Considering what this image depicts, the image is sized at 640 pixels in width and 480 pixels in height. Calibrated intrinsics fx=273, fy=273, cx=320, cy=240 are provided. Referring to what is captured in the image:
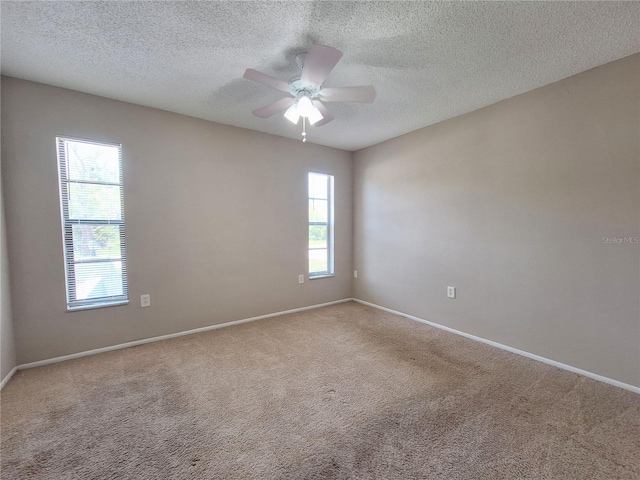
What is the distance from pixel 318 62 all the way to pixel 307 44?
35 centimetres

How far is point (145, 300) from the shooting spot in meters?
2.84

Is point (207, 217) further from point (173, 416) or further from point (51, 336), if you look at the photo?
point (173, 416)

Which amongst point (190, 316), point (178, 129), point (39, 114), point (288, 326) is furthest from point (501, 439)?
point (39, 114)

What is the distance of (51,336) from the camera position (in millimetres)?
2439

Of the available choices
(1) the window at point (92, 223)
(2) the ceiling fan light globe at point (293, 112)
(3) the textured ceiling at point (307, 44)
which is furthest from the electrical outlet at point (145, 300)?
(2) the ceiling fan light globe at point (293, 112)

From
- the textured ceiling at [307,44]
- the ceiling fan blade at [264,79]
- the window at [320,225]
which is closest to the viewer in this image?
the textured ceiling at [307,44]

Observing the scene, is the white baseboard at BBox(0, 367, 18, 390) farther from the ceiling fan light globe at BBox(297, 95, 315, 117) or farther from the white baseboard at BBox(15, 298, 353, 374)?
the ceiling fan light globe at BBox(297, 95, 315, 117)

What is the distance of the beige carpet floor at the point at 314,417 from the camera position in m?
1.39

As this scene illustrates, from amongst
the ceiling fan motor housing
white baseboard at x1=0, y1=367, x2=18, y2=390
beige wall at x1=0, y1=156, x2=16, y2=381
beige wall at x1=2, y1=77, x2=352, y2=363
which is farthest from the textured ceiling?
white baseboard at x1=0, y1=367, x2=18, y2=390

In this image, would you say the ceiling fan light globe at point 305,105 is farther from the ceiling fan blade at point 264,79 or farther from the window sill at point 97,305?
the window sill at point 97,305

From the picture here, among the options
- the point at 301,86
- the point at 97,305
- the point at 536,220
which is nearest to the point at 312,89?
the point at 301,86

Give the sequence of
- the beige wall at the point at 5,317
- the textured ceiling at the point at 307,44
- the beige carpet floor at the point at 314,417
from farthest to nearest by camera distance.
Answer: the beige wall at the point at 5,317, the textured ceiling at the point at 307,44, the beige carpet floor at the point at 314,417

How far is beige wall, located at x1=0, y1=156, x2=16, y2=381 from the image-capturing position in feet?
6.93

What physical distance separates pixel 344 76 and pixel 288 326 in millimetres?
2697
